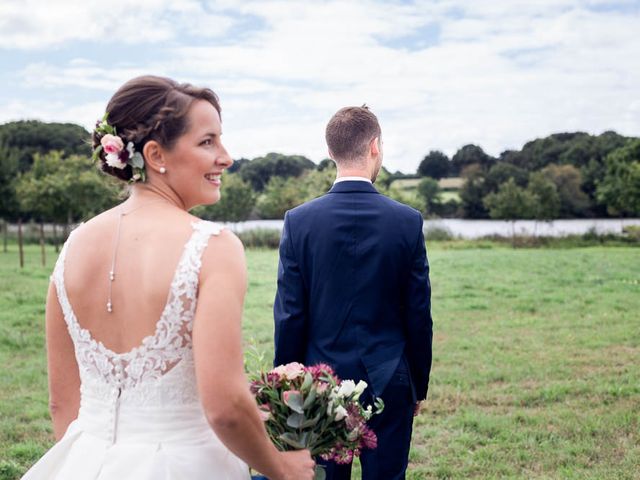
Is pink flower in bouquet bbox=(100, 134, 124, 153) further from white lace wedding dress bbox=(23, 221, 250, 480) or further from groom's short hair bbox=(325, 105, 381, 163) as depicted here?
groom's short hair bbox=(325, 105, 381, 163)

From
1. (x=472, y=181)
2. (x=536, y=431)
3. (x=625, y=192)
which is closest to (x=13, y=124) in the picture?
(x=472, y=181)

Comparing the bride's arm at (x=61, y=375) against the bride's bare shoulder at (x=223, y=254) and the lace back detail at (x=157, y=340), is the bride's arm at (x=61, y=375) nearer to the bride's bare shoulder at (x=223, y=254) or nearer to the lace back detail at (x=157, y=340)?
the lace back detail at (x=157, y=340)

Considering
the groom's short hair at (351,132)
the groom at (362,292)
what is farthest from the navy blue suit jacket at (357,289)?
the groom's short hair at (351,132)

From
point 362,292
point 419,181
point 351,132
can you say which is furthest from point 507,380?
point 419,181

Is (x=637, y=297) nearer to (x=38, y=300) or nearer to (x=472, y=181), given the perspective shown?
(x=38, y=300)

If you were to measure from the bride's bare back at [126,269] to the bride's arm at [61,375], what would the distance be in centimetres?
24

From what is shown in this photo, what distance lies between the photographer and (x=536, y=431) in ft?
24.5

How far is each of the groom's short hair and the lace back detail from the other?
1982 mm

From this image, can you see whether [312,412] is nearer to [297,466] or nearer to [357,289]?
[297,466]

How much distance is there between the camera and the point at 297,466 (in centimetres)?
245

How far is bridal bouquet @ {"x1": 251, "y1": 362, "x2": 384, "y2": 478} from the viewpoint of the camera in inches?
104

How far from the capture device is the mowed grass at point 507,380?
22.2ft

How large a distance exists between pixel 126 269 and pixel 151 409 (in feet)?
1.51

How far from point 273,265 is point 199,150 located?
993 inches
